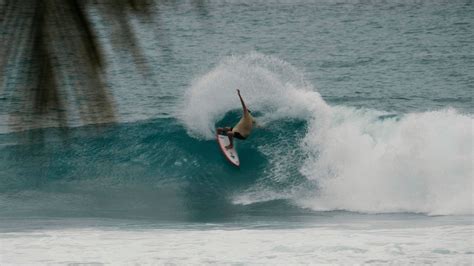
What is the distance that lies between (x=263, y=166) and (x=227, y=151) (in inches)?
36.7

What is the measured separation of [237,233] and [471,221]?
401 centimetres

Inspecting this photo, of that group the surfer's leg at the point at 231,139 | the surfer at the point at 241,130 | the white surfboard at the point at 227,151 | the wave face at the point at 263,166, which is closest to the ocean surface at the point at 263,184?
the wave face at the point at 263,166

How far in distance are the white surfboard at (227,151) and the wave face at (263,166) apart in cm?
21

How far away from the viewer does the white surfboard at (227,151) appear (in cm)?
1895

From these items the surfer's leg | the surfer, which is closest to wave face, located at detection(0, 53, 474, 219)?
the surfer's leg

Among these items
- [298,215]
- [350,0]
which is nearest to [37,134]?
[298,215]

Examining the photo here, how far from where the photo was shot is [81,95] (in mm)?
1339

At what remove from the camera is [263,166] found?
1952 cm

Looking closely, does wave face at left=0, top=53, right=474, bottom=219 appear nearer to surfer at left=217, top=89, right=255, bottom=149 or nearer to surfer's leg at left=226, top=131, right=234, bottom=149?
surfer's leg at left=226, top=131, right=234, bottom=149

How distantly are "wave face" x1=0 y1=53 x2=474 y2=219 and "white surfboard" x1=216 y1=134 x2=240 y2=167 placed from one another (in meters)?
0.21

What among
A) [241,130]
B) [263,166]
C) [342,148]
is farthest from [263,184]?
[342,148]

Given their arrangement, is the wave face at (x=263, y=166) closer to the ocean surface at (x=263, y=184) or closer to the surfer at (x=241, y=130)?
the ocean surface at (x=263, y=184)

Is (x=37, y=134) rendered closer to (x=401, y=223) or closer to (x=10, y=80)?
(x=10, y=80)

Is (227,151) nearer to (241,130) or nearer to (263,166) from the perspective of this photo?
(263,166)
